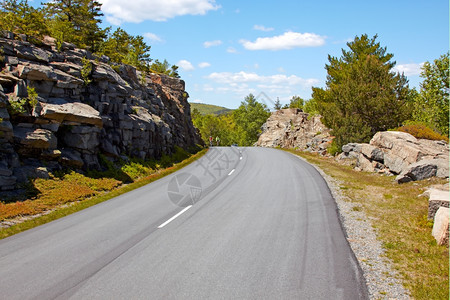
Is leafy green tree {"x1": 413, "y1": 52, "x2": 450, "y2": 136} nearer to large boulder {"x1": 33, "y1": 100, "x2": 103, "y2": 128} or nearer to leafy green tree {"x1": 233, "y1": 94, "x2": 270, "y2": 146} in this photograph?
large boulder {"x1": 33, "y1": 100, "x2": 103, "y2": 128}

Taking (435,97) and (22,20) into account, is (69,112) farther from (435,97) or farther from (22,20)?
(435,97)

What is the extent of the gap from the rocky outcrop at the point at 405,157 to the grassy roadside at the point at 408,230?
73cm

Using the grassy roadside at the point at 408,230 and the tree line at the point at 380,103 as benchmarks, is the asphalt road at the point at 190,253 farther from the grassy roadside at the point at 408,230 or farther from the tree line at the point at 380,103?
the tree line at the point at 380,103

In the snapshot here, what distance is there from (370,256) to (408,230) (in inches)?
109

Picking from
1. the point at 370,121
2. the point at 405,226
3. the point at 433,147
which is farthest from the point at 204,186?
the point at 370,121

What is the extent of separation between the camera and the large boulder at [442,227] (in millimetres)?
8008

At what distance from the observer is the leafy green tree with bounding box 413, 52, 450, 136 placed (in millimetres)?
34531

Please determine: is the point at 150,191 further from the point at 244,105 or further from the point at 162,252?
the point at 244,105

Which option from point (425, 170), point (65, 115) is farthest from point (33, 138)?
point (425, 170)

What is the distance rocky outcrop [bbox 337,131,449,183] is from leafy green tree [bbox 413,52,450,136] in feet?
49.6

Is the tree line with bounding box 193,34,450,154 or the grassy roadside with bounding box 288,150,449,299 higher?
the tree line with bounding box 193,34,450,154

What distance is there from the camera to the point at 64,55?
68.0 feet

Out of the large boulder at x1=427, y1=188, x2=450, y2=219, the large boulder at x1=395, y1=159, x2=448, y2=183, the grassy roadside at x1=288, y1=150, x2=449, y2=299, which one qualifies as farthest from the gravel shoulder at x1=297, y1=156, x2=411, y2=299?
the large boulder at x1=395, y1=159, x2=448, y2=183

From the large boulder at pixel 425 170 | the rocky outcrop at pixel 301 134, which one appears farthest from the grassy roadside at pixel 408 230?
the rocky outcrop at pixel 301 134
